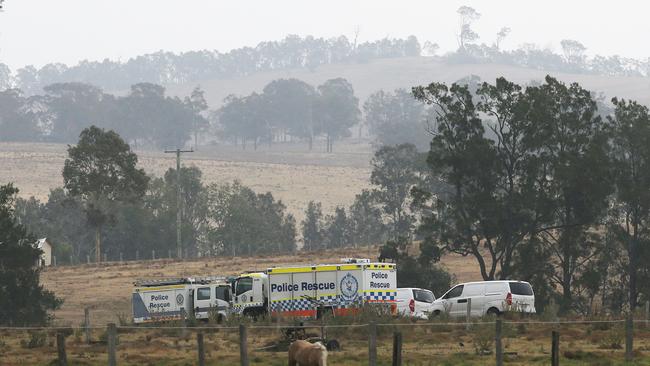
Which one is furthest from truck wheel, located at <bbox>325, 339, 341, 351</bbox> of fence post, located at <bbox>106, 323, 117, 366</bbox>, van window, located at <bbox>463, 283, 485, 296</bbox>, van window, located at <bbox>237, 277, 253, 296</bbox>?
van window, located at <bbox>237, 277, 253, 296</bbox>

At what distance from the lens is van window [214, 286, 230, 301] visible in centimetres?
5372

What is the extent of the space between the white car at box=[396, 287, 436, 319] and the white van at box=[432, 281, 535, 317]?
36.2 inches

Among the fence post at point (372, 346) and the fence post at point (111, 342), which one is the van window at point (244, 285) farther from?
the fence post at point (372, 346)

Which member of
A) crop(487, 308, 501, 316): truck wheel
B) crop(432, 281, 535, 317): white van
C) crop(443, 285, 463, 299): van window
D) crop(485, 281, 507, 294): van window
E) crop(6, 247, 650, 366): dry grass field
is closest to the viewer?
crop(6, 247, 650, 366): dry grass field

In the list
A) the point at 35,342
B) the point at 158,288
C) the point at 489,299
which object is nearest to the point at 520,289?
the point at 489,299

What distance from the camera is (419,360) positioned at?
3522 centimetres

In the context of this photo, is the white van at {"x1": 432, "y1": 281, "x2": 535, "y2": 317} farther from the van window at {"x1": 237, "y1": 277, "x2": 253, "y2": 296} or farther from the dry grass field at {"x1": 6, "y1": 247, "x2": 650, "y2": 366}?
the van window at {"x1": 237, "y1": 277, "x2": 253, "y2": 296}

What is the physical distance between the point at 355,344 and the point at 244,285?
13.9m

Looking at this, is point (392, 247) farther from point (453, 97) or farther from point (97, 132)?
point (97, 132)

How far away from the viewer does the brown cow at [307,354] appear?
93.3 feet

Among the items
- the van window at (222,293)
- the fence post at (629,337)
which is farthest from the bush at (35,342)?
the fence post at (629,337)

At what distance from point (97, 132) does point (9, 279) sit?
4490cm

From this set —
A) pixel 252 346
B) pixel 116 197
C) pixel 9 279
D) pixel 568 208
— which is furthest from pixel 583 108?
pixel 116 197

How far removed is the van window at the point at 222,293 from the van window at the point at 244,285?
19.9 inches
